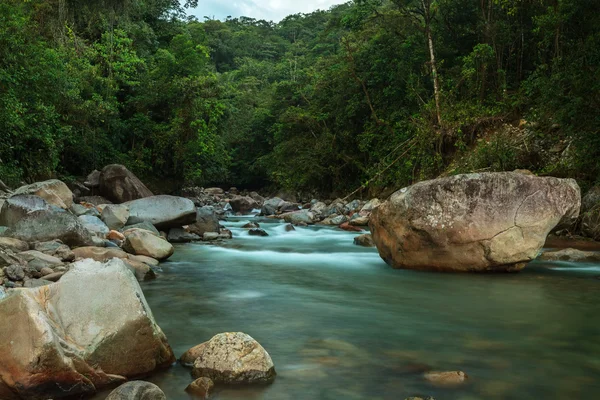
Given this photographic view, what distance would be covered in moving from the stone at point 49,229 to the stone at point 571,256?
777 centimetres

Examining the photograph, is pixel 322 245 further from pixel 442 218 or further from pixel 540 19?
pixel 540 19

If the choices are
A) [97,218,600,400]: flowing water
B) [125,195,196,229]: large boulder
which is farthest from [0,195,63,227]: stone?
[125,195,196,229]: large boulder

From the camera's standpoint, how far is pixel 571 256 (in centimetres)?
913

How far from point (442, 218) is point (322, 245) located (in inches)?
198

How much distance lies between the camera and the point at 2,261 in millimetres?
6250

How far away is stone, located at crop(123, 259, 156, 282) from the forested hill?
7012 millimetres

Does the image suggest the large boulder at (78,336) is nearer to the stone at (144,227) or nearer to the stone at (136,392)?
the stone at (136,392)

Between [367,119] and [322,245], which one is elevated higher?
[367,119]

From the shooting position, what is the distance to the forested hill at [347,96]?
1325 centimetres

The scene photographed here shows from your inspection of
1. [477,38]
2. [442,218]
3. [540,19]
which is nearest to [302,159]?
[477,38]

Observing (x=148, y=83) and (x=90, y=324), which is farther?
(x=148, y=83)

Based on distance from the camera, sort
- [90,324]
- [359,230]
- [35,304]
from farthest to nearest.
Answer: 1. [359,230]
2. [90,324]
3. [35,304]

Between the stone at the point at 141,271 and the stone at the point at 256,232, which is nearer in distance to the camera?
the stone at the point at 141,271

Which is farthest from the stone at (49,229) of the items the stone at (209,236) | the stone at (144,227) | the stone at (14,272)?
the stone at (209,236)
